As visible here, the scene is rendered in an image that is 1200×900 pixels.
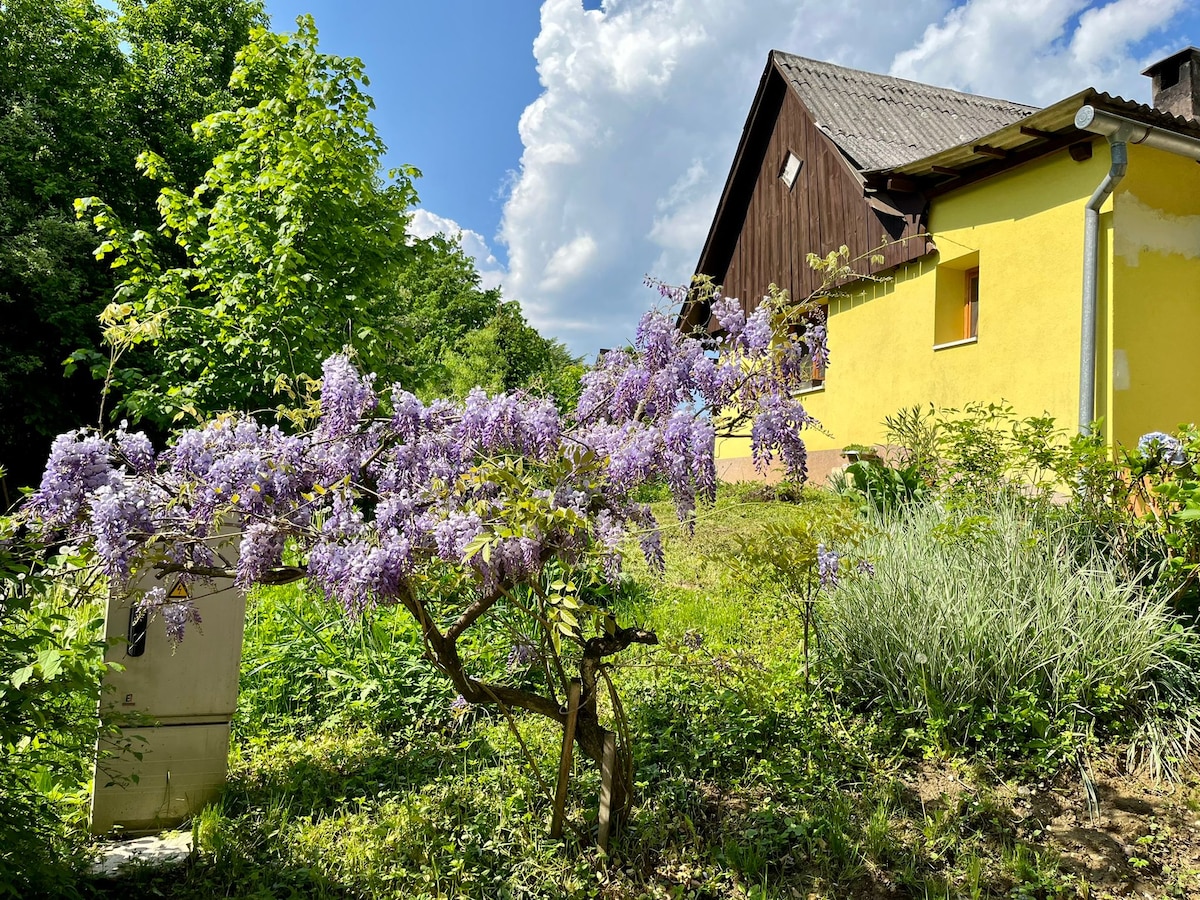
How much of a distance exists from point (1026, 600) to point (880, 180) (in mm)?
6947

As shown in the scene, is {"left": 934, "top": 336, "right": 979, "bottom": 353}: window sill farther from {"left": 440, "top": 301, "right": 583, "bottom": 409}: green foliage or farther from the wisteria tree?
{"left": 440, "top": 301, "right": 583, "bottom": 409}: green foliage

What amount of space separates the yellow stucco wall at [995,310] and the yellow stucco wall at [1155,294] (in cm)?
33

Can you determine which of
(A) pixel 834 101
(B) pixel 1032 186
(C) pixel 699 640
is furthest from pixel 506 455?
(A) pixel 834 101

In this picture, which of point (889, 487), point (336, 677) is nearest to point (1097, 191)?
point (889, 487)

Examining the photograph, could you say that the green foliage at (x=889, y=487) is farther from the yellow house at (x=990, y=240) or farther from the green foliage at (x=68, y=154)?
the green foliage at (x=68, y=154)

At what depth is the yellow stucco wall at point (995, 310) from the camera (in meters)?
7.29

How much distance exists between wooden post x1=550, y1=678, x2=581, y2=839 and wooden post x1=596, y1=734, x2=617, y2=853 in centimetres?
12

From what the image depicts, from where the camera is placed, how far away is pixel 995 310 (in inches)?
316

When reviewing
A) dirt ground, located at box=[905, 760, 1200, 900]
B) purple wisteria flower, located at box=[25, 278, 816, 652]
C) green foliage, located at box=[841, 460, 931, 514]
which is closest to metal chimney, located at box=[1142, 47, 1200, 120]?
green foliage, located at box=[841, 460, 931, 514]

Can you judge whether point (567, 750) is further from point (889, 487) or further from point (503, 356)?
point (503, 356)

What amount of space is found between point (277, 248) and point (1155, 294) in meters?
7.92

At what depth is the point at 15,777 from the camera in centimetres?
223

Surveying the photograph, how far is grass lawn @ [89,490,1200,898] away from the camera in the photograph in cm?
254

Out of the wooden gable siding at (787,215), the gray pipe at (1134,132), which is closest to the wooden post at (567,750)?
the gray pipe at (1134,132)
